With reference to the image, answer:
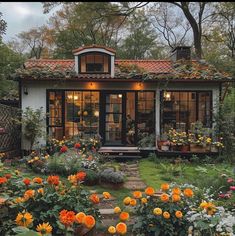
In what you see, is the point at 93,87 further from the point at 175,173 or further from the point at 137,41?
the point at 137,41

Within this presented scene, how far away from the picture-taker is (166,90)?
11.9 metres

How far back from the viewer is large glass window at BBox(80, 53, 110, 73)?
480 inches

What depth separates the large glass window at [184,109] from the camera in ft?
39.5

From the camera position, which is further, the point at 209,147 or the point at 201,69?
the point at 201,69

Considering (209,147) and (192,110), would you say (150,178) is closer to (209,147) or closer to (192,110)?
(209,147)

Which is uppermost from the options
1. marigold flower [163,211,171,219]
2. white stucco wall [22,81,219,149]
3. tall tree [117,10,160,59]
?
tall tree [117,10,160,59]

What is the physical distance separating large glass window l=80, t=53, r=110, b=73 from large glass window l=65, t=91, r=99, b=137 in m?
0.83

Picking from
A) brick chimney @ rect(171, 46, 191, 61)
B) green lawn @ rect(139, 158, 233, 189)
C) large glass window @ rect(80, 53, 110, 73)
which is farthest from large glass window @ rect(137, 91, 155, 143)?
brick chimney @ rect(171, 46, 191, 61)

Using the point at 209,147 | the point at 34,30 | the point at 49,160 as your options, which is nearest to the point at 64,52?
the point at 34,30

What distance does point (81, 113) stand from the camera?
12.1m

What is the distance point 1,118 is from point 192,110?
6177mm

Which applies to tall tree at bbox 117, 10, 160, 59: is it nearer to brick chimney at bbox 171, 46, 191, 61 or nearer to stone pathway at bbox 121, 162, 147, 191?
brick chimney at bbox 171, 46, 191, 61

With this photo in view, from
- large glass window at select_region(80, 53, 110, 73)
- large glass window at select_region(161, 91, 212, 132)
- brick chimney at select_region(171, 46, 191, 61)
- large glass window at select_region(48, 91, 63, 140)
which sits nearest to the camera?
large glass window at select_region(48, 91, 63, 140)

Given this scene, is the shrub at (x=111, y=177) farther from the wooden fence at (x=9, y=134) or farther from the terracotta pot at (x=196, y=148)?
the terracotta pot at (x=196, y=148)
